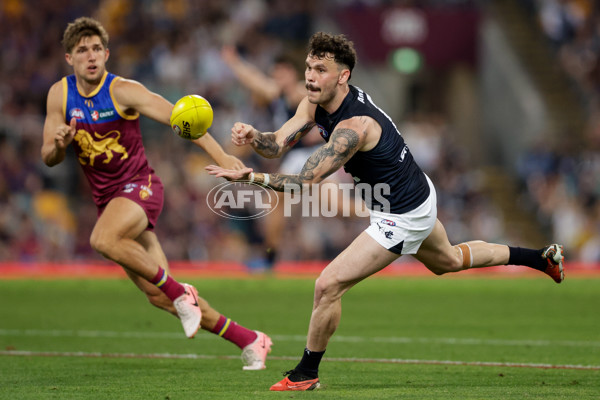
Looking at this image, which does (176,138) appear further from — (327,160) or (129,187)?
(327,160)

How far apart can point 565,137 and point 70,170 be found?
11.5m

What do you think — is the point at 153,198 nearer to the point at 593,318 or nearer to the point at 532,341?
the point at 532,341

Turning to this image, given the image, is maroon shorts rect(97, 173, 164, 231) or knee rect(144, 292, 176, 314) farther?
maroon shorts rect(97, 173, 164, 231)

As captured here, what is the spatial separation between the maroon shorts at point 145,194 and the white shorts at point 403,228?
229cm

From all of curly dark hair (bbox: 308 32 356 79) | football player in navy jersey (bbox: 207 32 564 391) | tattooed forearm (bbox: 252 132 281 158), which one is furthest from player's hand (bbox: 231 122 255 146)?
curly dark hair (bbox: 308 32 356 79)

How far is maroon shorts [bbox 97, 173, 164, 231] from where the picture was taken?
28.8 feet

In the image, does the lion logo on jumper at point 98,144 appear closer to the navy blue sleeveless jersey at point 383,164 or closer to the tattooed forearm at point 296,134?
the tattooed forearm at point 296,134

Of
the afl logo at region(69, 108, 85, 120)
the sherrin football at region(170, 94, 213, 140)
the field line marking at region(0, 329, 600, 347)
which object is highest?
the afl logo at region(69, 108, 85, 120)

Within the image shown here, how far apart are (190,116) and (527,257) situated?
331 cm

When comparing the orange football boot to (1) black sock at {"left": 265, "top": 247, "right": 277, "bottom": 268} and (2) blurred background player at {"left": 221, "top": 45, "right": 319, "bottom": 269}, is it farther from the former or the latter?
(1) black sock at {"left": 265, "top": 247, "right": 277, "bottom": 268}

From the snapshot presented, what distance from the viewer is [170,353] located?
31.3ft

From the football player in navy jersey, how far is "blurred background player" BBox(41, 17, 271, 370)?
1275 mm

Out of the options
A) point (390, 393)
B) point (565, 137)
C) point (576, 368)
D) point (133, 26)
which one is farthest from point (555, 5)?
point (390, 393)

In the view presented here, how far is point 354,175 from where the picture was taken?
7730 mm
